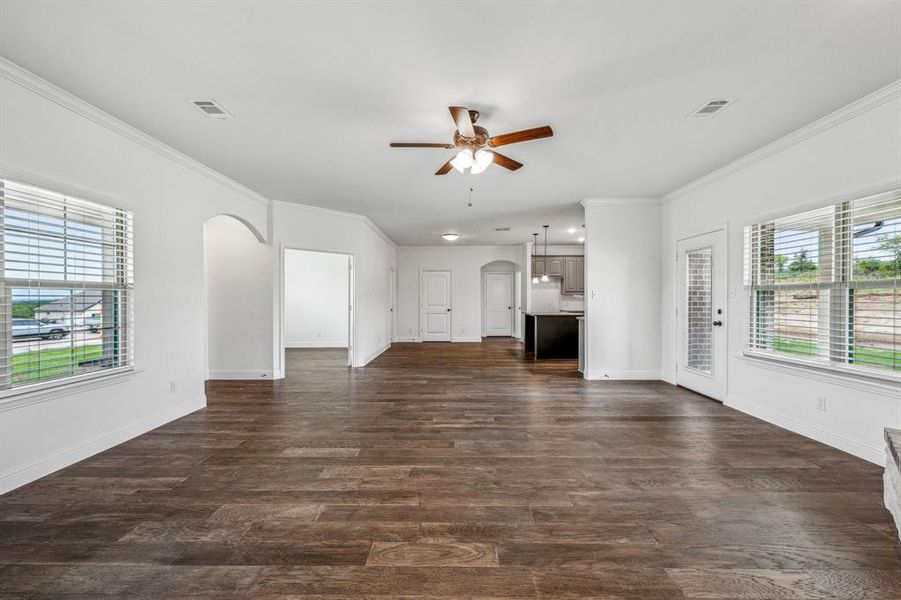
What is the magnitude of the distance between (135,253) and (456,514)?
352 centimetres

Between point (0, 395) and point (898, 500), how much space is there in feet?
16.5

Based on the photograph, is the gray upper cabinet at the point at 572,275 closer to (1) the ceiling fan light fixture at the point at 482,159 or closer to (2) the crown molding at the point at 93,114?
(1) the ceiling fan light fixture at the point at 482,159

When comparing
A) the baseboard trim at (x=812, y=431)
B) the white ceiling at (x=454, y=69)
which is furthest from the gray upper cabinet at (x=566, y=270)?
the white ceiling at (x=454, y=69)

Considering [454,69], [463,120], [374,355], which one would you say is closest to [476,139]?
[463,120]

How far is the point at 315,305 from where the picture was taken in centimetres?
912

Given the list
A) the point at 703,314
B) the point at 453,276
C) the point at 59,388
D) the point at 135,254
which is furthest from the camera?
the point at 453,276

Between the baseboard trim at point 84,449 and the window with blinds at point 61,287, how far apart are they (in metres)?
0.52

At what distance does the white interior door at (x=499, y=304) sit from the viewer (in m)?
11.1

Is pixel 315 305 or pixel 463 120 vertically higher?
pixel 463 120

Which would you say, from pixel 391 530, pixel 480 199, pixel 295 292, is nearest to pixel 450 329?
pixel 295 292

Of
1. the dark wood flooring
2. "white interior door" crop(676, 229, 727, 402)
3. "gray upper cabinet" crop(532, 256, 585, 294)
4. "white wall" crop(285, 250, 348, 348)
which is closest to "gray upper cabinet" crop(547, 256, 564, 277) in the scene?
"gray upper cabinet" crop(532, 256, 585, 294)

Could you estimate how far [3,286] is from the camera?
7.80 feet

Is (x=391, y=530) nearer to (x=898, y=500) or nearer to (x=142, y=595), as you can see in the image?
(x=142, y=595)

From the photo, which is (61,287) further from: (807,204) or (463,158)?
(807,204)
